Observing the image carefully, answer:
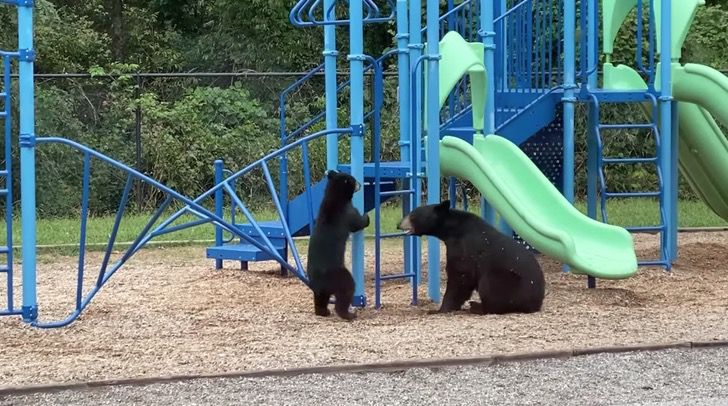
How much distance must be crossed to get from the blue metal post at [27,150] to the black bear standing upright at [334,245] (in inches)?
73.8

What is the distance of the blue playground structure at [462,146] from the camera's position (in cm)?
823

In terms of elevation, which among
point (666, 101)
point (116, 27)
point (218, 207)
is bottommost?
point (218, 207)

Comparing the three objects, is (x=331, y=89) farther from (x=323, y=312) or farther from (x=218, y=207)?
(x=218, y=207)

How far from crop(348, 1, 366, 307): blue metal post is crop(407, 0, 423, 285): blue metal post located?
0.41 metres

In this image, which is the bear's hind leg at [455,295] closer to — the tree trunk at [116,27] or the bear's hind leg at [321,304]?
the bear's hind leg at [321,304]

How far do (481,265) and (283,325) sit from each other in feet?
4.70

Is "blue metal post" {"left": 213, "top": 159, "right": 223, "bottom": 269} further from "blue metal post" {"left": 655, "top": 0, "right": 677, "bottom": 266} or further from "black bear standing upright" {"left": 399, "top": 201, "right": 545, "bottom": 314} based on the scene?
"blue metal post" {"left": 655, "top": 0, "right": 677, "bottom": 266}

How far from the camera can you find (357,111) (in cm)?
879

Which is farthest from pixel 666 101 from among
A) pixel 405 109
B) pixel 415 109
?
pixel 415 109

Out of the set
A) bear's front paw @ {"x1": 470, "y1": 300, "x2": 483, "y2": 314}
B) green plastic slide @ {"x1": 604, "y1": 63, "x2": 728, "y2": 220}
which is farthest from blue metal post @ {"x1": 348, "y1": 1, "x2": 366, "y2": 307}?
green plastic slide @ {"x1": 604, "y1": 63, "x2": 728, "y2": 220}

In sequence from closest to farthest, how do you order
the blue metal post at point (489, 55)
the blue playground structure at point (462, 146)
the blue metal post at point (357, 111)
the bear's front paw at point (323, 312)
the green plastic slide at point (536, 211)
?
1. the blue playground structure at point (462, 146)
2. the bear's front paw at point (323, 312)
3. the blue metal post at point (357, 111)
4. the green plastic slide at point (536, 211)
5. the blue metal post at point (489, 55)

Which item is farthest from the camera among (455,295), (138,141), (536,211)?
(138,141)

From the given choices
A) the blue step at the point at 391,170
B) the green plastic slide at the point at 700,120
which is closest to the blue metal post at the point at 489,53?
the blue step at the point at 391,170

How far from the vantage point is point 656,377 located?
6531 millimetres
